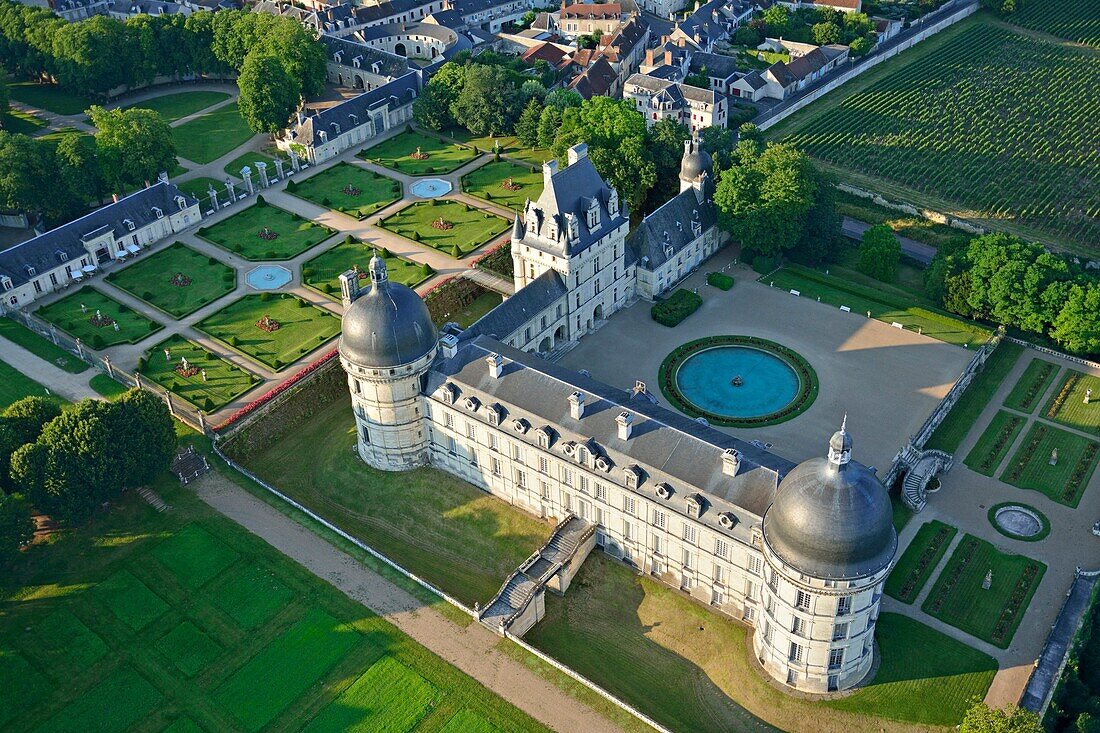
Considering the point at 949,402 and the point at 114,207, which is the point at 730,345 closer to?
the point at 949,402

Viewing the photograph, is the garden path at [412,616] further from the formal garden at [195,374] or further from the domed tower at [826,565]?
the domed tower at [826,565]

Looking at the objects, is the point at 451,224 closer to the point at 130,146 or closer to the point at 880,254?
the point at 130,146

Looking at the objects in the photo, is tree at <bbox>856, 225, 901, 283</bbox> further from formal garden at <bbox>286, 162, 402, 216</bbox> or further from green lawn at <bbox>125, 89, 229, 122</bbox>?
green lawn at <bbox>125, 89, 229, 122</bbox>

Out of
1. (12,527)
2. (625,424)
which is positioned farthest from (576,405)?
(12,527)

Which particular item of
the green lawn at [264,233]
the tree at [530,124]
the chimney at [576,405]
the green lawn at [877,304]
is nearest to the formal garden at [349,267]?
the green lawn at [264,233]

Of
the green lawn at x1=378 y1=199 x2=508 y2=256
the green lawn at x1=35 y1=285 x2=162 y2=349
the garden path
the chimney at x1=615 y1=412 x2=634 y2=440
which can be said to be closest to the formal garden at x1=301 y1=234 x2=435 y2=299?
the green lawn at x1=378 y1=199 x2=508 y2=256

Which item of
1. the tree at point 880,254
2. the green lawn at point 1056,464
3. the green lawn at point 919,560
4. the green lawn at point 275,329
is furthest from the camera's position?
the tree at point 880,254
